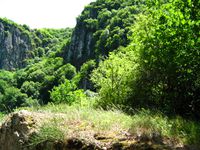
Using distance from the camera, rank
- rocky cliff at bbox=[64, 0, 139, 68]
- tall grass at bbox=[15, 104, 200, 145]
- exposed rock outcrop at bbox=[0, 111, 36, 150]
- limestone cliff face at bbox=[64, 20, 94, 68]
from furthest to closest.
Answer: limestone cliff face at bbox=[64, 20, 94, 68] → rocky cliff at bbox=[64, 0, 139, 68] → exposed rock outcrop at bbox=[0, 111, 36, 150] → tall grass at bbox=[15, 104, 200, 145]

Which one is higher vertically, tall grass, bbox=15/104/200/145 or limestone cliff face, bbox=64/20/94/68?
limestone cliff face, bbox=64/20/94/68

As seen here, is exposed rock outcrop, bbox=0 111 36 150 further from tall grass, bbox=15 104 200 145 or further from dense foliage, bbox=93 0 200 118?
dense foliage, bbox=93 0 200 118

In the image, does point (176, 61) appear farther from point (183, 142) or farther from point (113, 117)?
point (183, 142)

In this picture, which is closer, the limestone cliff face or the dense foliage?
the dense foliage

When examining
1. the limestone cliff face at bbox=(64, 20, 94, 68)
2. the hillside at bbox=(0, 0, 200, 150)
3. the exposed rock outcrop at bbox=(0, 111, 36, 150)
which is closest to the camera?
the hillside at bbox=(0, 0, 200, 150)

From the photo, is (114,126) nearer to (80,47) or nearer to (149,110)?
(149,110)

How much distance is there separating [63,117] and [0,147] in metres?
3.00

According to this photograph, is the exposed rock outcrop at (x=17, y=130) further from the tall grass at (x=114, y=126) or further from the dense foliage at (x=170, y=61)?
the dense foliage at (x=170, y=61)

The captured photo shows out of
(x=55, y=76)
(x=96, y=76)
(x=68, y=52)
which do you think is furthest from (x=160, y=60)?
(x=68, y=52)

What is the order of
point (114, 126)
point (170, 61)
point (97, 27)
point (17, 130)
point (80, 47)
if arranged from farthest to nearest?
point (80, 47), point (97, 27), point (170, 61), point (17, 130), point (114, 126)

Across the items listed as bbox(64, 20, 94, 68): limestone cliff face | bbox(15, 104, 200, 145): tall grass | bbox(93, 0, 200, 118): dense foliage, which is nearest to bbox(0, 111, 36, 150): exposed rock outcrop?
bbox(15, 104, 200, 145): tall grass

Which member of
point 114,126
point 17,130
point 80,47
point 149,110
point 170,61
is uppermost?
point 80,47

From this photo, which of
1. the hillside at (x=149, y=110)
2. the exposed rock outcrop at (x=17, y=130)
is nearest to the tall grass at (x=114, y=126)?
the hillside at (x=149, y=110)

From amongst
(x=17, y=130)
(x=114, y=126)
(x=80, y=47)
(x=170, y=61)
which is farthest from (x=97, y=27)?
(x=114, y=126)
